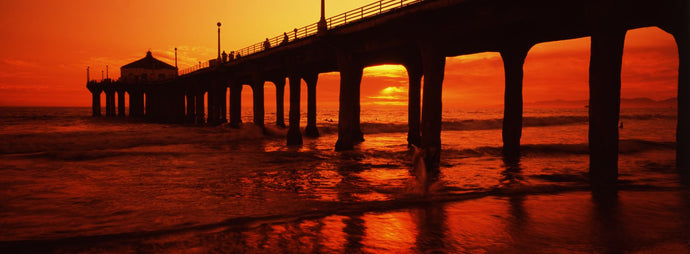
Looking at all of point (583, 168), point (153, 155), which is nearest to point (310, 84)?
point (153, 155)

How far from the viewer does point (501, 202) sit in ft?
36.1

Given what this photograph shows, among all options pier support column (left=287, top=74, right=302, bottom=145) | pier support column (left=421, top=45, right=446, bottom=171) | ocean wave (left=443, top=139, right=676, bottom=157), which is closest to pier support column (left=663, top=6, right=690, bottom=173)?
ocean wave (left=443, top=139, right=676, bottom=157)

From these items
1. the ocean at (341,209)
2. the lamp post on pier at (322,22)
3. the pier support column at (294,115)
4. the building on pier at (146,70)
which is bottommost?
the ocean at (341,209)

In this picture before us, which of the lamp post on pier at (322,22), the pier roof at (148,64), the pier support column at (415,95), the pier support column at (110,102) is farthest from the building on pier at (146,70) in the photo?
the pier support column at (415,95)

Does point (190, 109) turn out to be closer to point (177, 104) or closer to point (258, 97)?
point (177, 104)

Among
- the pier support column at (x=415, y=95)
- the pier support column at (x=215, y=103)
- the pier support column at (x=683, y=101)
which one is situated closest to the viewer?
the pier support column at (x=683, y=101)

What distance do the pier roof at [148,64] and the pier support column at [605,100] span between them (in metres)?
110

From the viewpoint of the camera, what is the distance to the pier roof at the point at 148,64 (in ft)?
343

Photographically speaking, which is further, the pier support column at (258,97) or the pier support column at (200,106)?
the pier support column at (200,106)

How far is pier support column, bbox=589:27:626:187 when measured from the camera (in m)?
12.3

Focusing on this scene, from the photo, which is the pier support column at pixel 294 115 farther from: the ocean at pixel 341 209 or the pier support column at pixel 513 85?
the pier support column at pixel 513 85

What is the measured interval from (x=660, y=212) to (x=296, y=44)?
24764mm

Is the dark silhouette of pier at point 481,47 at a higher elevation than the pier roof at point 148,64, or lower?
lower

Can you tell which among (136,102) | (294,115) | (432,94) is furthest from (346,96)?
(136,102)
